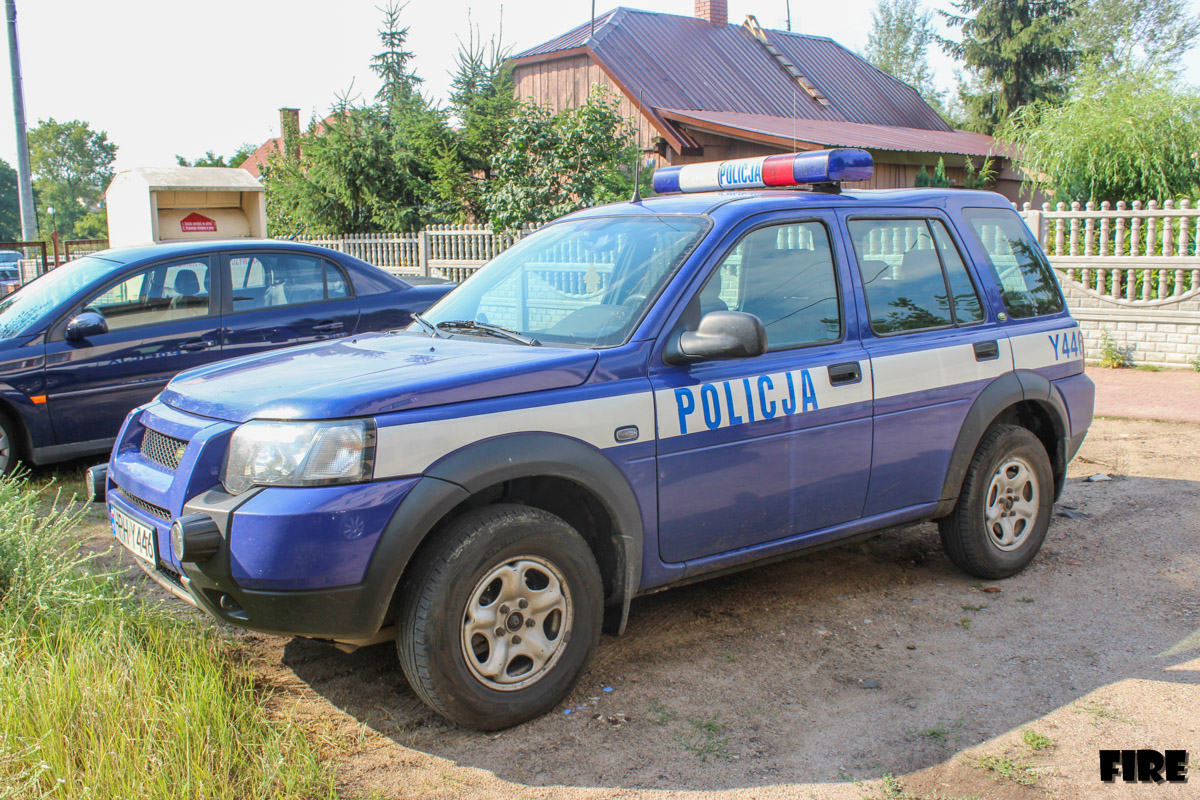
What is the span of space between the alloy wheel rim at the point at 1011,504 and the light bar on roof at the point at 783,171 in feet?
5.34

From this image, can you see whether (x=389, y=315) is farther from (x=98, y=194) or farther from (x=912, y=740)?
(x=98, y=194)

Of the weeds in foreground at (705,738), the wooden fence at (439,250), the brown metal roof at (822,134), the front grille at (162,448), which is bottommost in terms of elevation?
the weeds in foreground at (705,738)

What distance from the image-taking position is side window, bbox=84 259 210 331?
6.85 meters

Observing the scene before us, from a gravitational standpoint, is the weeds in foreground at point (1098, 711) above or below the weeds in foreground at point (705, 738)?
below

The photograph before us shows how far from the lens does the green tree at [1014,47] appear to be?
34438 millimetres

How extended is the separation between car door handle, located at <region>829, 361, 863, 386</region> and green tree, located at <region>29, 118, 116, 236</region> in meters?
116

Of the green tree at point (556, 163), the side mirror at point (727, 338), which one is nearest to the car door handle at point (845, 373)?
the side mirror at point (727, 338)

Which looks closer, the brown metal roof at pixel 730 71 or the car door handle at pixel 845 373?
the car door handle at pixel 845 373

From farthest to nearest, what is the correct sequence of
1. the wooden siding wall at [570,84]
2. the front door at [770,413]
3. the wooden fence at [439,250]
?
the wooden siding wall at [570,84], the wooden fence at [439,250], the front door at [770,413]

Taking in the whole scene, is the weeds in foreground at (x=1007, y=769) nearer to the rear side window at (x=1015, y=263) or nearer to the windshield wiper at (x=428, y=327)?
the rear side window at (x=1015, y=263)

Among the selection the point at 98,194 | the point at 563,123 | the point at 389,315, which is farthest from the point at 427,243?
the point at 98,194

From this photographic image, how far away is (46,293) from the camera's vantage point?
6.96m

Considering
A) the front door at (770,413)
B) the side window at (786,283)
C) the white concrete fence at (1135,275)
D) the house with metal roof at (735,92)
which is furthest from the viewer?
the house with metal roof at (735,92)

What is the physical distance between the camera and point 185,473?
3.17m
